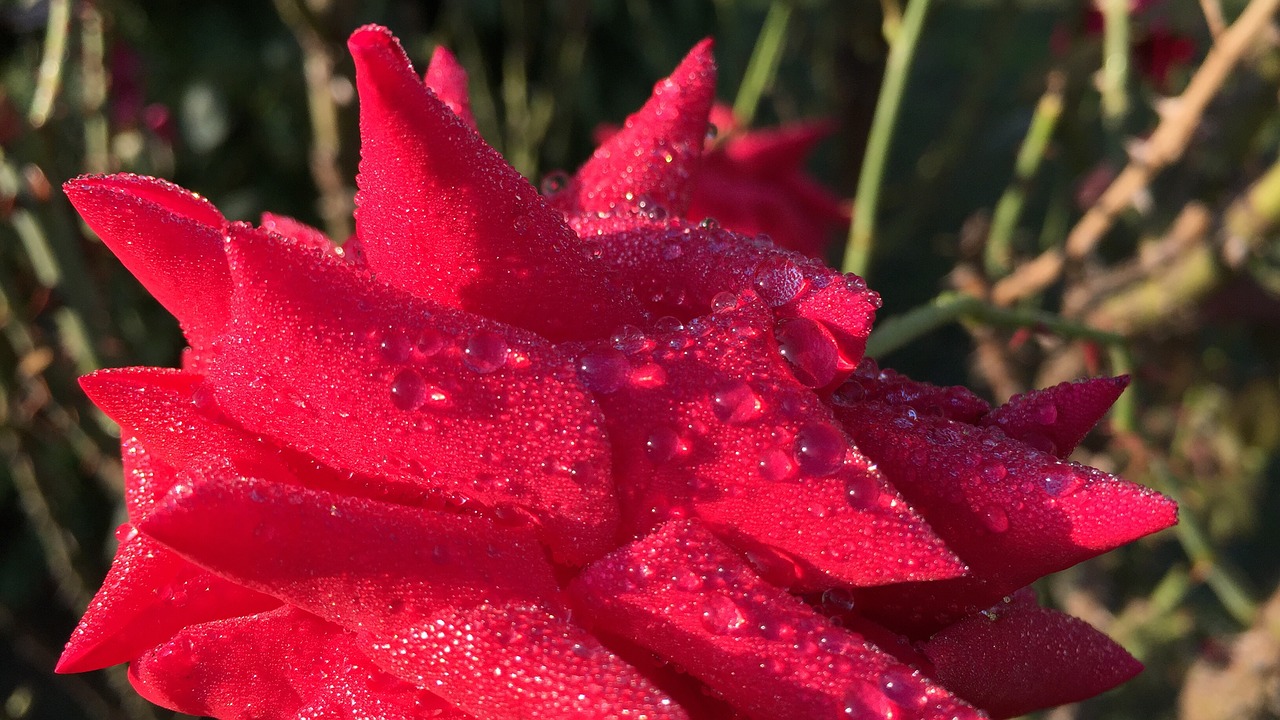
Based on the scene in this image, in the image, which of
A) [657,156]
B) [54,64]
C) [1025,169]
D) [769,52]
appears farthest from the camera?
[769,52]

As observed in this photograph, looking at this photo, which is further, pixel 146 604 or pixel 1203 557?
pixel 1203 557

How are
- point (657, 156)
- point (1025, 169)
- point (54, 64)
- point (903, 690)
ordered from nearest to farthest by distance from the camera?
point (903, 690)
point (657, 156)
point (54, 64)
point (1025, 169)

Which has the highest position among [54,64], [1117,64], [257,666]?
[1117,64]

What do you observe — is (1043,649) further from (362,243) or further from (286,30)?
(286,30)

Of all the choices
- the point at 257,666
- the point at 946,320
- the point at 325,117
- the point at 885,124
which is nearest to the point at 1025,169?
the point at 885,124

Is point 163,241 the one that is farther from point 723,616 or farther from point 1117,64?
point 1117,64

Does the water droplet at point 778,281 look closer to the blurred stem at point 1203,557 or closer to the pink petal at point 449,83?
the pink petal at point 449,83

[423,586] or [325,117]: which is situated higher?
[325,117]
